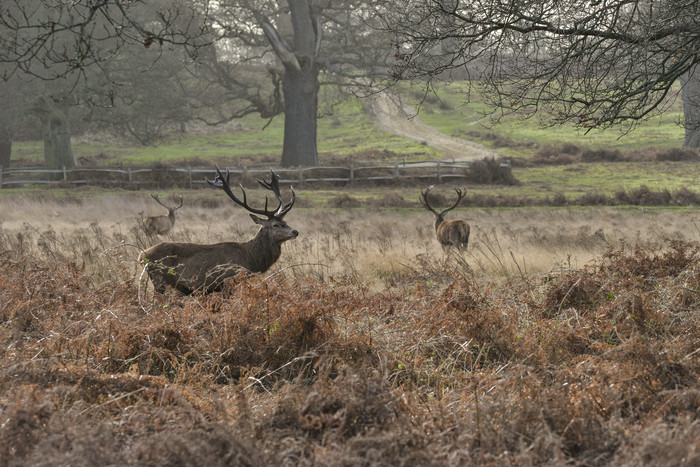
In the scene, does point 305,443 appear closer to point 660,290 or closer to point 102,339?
point 102,339

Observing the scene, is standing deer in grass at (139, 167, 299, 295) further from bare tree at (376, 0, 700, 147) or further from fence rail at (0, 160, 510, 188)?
fence rail at (0, 160, 510, 188)

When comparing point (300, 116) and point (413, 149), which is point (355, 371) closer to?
point (300, 116)


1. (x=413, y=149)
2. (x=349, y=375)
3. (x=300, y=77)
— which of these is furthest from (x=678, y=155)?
(x=349, y=375)

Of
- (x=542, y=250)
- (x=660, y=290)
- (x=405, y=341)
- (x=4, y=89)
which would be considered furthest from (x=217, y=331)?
(x=4, y=89)

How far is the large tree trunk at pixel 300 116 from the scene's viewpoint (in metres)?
30.7

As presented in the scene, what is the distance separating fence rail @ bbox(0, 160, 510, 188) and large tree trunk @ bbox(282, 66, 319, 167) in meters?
2.24

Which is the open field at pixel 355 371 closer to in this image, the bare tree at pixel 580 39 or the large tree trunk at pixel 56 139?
the bare tree at pixel 580 39

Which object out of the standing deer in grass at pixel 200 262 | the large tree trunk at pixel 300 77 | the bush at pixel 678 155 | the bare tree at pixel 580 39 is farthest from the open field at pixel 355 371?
the bush at pixel 678 155

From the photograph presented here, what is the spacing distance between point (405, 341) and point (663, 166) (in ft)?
107

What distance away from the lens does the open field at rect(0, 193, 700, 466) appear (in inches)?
132

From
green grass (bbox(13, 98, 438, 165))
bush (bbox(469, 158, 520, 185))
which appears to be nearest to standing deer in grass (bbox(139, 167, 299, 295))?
bush (bbox(469, 158, 520, 185))

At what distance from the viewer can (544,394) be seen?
12.4ft

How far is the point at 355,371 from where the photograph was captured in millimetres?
4371

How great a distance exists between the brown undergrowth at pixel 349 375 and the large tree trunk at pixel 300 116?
24.9 m
